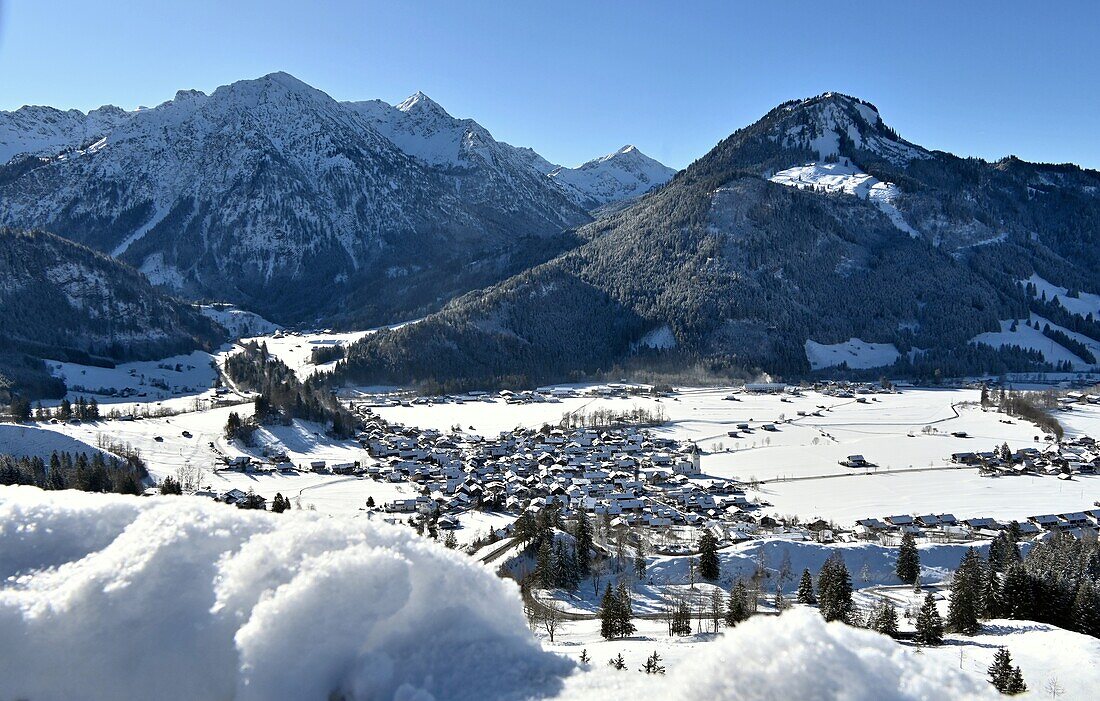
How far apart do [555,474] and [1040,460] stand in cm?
4396

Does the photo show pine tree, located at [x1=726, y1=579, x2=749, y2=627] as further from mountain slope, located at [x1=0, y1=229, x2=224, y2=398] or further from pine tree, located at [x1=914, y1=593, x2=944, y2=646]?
mountain slope, located at [x1=0, y1=229, x2=224, y2=398]

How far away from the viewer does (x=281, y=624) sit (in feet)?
16.6

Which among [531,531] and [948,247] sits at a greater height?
[948,247]

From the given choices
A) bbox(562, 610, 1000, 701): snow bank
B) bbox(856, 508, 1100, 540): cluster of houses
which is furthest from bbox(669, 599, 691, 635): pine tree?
bbox(856, 508, 1100, 540): cluster of houses

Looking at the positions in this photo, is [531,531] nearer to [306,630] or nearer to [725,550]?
[725,550]

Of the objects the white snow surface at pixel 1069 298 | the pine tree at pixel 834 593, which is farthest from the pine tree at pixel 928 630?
the white snow surface at pixel 1069 298

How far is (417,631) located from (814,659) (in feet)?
8.61

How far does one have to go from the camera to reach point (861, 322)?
510 feet

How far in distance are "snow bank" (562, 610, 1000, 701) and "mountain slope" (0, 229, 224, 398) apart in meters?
138

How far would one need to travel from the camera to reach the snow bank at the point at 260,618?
16.2 feet

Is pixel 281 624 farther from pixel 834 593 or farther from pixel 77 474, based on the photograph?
pixel 77 474

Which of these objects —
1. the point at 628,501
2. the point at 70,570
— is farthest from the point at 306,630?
the point at 628,501

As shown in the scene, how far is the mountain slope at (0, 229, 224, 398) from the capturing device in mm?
127938

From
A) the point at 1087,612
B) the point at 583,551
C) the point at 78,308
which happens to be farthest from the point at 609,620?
the point at 78,308
